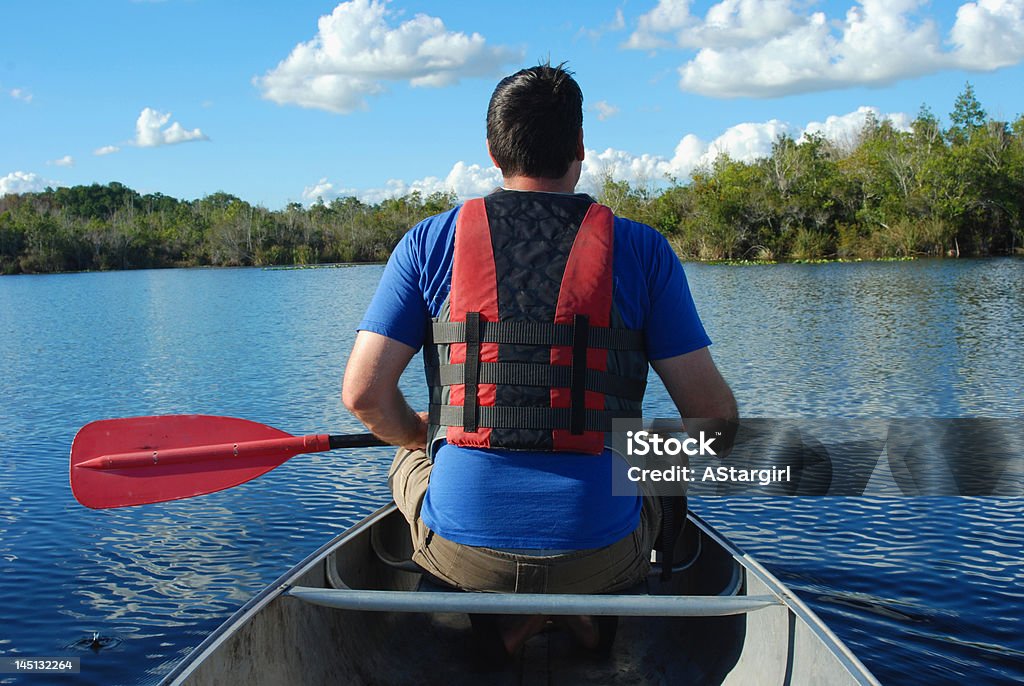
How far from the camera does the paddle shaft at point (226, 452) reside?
3969mm

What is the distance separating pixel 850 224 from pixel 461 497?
187 feet

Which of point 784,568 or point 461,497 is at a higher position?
point 461,497

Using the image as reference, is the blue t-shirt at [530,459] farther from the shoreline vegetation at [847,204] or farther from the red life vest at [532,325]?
the shoreline vegetation at [847,204]

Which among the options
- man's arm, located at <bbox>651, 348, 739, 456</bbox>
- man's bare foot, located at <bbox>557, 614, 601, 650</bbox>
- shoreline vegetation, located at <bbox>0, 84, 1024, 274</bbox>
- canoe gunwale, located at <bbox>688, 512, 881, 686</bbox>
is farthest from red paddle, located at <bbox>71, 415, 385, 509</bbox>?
shoreline vegetation, located at <bbox>0, 84, 1024, 274</bbox>

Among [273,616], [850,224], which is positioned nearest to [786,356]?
[273,616]

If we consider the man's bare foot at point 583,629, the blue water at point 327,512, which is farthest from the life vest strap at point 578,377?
the blue water at point 327,512

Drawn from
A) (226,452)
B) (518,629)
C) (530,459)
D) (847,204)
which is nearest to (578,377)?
(530,459)

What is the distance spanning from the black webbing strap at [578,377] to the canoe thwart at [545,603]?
0.47m

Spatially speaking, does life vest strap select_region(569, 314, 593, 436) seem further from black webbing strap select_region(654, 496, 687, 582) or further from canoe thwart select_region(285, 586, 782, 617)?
black webbing strap select_region(654, 496, 687, 582)

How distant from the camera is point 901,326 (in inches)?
689

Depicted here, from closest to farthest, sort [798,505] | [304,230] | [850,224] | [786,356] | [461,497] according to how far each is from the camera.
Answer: [461,497] < [798,505] < [786,356] < [850,224] < [304,230]

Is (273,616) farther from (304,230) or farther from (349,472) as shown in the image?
(304,230)

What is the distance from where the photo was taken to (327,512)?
23.8ft
